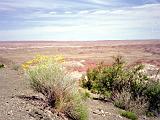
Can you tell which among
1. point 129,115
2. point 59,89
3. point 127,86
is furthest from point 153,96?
point 59,89

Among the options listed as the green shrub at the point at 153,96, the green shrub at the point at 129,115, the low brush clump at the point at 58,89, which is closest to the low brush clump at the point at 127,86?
the green shrub at the point at 153,96

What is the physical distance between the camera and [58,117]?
12.5 m

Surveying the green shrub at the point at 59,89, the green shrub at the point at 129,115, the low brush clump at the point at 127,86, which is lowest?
the green shrub at the point at 129,115

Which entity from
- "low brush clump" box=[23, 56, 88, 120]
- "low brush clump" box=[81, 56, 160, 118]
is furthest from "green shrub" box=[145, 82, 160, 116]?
"low brush clump" box=[23, 56, 88, 120]

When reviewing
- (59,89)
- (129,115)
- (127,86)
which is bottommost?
(129,115)

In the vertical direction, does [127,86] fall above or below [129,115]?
above

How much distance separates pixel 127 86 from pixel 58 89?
884 cm

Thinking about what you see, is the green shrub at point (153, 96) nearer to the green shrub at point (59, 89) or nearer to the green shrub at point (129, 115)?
the green shrub at point (129, 115)

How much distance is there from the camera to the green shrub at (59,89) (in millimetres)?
13156

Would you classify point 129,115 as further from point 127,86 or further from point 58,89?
point 58,89

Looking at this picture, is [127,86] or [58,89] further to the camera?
[127,86]

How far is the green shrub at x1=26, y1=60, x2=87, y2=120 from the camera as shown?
13.2m

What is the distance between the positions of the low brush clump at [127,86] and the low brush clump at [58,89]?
645 cm

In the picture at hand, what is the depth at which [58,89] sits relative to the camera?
13.4 metres
